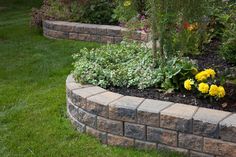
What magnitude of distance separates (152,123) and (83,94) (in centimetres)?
69

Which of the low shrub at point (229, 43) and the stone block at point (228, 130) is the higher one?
the low shrub at point (229, 43)

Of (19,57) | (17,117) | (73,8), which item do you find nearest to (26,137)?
(17,117)

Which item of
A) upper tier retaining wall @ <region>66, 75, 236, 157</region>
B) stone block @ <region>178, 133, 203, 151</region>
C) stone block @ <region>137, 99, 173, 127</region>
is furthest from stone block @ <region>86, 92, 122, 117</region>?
stone block @ <region>178, 133, 203, 151</region>

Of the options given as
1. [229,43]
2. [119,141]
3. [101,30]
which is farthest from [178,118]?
[101,30]

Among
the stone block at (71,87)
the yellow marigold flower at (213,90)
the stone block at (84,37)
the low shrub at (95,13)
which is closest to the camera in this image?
the yellow marigold flower at (213,90)

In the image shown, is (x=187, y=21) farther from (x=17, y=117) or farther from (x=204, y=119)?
(x=17, y=117)

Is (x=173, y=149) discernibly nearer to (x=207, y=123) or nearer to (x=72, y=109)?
(x=207, y=123)

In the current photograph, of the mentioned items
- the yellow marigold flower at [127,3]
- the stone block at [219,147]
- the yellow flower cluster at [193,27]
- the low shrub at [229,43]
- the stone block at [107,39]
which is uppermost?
the yellow marigold flower at [127,3]

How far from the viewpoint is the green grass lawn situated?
11.1 feet

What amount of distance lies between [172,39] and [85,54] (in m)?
0.93

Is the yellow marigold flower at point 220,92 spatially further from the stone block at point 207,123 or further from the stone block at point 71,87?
the stone block at point 71,87

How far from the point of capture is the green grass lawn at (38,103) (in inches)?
134

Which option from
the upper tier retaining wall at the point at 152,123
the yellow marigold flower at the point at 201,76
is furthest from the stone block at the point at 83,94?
the yellow marigold flower at the point at 201,76

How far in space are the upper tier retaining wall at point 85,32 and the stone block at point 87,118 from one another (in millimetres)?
2865
